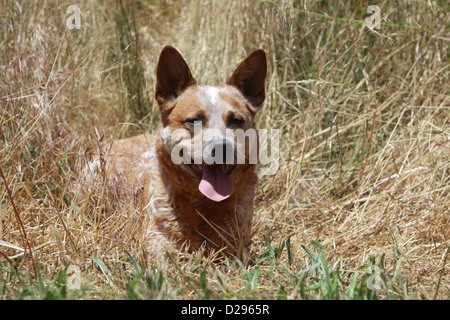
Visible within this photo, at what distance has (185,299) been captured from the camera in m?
2.63

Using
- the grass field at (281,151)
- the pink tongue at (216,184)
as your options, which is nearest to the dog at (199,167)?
the pink tongue at (216,184)

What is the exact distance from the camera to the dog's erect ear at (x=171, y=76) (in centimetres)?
354

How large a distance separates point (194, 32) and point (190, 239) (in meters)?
2.93

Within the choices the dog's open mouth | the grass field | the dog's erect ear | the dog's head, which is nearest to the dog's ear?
the dog's head

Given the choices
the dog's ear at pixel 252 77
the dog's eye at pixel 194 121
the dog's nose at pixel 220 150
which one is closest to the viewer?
the dog's nose at pixel 220 150

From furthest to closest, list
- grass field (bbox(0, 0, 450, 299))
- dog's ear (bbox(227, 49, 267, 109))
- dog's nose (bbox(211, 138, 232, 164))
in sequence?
dog's ear (bbox(227, 49, 267, 109)) → dog's nose (bbox(211, 138, 232, 164)) → grass field (bbox(0, 0, 450, 299))

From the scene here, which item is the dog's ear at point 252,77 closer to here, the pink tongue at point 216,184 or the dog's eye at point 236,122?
the dog's eye at point 236,122

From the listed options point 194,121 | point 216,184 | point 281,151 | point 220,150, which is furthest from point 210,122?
point 281,151

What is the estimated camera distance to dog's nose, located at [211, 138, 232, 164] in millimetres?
3229

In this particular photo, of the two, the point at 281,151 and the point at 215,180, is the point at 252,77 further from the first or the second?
the point at 281,151

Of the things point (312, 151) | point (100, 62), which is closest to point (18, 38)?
point (100, 62)

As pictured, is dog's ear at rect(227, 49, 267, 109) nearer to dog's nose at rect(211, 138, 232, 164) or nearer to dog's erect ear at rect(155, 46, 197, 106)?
dog's erect ear at rect(155, 46, 197, 106)

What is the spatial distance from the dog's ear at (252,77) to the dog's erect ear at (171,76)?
0.30 meters

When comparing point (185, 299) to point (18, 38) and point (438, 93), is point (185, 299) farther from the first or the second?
point (438, 93)
